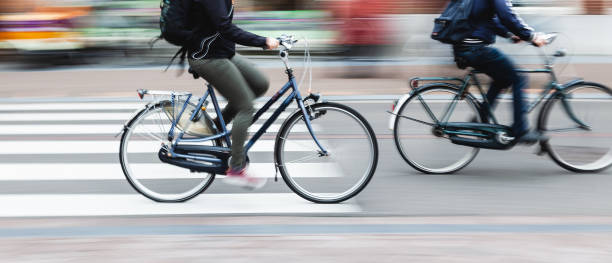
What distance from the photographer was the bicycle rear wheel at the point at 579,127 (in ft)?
19.8

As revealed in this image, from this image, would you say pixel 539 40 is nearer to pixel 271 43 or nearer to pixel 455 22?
pixel 455 22

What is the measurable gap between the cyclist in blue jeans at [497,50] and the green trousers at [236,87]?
1731mm

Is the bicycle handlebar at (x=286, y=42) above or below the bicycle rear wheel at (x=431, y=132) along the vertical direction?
above

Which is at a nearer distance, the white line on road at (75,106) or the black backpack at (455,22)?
the black backpack at (455,22)

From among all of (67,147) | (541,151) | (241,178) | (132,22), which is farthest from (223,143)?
(132,22)

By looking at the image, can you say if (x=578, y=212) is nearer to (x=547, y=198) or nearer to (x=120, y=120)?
(x=547, y=198)

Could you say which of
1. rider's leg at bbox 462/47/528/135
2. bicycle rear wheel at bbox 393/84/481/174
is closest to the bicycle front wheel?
bicycle rear wheel at bbox 393/84/481/174

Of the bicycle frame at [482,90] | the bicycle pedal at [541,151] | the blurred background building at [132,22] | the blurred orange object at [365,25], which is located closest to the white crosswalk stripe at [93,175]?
the bicycle frame at [482,90]

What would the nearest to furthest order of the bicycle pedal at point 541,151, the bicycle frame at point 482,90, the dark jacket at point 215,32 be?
the dark jacket at point 215,32 → the bicycle frame at point 482,90 → the bicycle pedal at point 541,151

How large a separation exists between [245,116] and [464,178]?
6.94 feet

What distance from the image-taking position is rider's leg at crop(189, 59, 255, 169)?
4910 millimetres

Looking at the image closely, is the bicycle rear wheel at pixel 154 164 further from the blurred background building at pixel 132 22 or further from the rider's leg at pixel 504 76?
the blurred background building at pixel 132 22

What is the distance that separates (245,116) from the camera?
5059 mm

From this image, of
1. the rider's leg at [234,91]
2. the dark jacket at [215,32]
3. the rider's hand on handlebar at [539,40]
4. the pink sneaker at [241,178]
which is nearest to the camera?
the dark jacket at [215,32]
